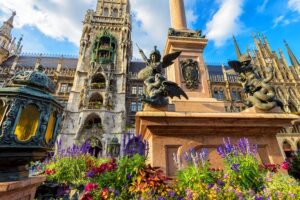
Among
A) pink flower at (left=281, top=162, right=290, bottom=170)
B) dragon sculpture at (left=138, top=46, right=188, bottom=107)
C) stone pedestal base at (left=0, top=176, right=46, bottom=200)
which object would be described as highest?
dragon sculpture at (left=138, top=46, right=188, bottom=107)

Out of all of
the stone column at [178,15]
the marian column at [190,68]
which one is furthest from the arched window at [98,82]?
the marian column at [190,68]

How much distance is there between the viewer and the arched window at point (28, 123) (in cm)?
200

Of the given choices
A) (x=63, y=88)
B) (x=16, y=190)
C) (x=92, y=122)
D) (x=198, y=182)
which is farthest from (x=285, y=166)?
(x=63, y=88)

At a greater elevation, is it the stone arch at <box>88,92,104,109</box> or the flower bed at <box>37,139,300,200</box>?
the stone arch at <box>88,92,104,109</box>

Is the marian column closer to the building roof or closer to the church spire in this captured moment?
the building roof

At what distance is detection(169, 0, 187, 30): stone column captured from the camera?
23.6ft

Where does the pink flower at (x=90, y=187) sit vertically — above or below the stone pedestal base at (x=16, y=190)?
below

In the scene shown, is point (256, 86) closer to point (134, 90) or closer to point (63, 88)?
point (134, 90)

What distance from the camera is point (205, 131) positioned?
3.97m

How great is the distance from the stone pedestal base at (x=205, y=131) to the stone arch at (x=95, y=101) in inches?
915

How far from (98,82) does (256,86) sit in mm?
27200

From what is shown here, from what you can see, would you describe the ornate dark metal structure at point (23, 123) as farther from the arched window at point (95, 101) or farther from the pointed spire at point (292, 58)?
the pointed spire at point (292, 58)

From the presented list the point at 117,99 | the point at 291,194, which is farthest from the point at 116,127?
the point at 291,194

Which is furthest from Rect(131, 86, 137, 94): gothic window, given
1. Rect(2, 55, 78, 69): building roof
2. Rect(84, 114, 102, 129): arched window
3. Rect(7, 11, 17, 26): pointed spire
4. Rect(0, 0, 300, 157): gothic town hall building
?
Rect(7, 11, 17, 26): pointed spire
